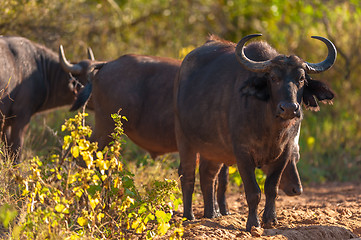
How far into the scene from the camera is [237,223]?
241 inches

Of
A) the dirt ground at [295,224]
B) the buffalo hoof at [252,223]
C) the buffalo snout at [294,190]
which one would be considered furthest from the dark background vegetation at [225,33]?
the buffalo hoof at [252,223]

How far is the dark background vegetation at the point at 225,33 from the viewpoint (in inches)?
423

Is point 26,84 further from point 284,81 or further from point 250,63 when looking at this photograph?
point 284,81

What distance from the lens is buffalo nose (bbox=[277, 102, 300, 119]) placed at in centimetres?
525

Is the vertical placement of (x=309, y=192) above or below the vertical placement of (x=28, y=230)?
below

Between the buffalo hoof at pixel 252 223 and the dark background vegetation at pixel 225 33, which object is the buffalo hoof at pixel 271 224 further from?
the dark background vegetation at pixel 225 33

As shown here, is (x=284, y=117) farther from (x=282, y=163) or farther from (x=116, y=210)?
(x=116, y=210)

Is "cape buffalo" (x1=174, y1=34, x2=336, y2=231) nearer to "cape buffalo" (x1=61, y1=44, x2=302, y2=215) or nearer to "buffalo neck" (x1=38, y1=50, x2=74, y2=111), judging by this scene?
"cape buffalo" (x1=61, y1=44, x2=302, y2=215)

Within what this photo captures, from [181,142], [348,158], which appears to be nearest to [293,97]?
[181,142]

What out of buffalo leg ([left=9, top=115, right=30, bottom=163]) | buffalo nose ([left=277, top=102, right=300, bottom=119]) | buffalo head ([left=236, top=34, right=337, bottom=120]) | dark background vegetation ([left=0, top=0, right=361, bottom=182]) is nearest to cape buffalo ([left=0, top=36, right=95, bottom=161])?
buffalo leg ([left=9, top=115, right=30, bottom=163])

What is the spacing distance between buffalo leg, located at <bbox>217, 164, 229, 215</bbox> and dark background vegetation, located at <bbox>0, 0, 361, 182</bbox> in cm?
261

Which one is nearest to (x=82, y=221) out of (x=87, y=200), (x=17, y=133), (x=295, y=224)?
(x=87, y=200)

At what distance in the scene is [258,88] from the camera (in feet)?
18.7

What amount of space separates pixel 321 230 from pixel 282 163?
74 cm
